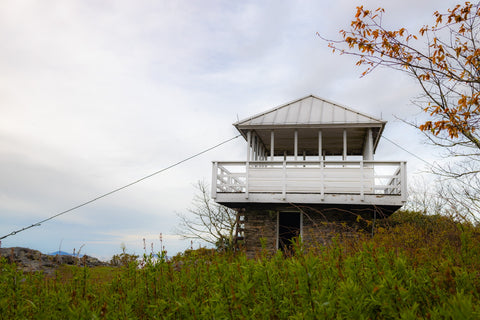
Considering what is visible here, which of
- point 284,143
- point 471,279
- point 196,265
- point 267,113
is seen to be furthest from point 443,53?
point 284,143

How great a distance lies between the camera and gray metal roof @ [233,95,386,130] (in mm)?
14414

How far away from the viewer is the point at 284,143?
A: 58.0 feet

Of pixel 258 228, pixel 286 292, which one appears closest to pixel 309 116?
pixel 258 228

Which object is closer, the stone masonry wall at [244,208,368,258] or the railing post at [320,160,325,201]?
the railing post at [320,160,325,201]

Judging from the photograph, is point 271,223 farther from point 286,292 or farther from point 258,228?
point 286,292

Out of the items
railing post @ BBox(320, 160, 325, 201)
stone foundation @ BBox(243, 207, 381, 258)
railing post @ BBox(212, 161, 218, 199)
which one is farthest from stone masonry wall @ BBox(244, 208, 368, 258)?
railing post @ BBox(212, 161, 218, 199)

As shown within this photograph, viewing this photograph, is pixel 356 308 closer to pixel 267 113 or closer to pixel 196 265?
pixel 196 265

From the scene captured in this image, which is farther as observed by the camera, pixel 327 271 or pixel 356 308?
pixel 327 271

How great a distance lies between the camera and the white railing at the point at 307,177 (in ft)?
43.1

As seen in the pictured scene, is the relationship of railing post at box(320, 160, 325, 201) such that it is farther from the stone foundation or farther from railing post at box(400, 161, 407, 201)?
railing post at box(400, 161, 407, 201)

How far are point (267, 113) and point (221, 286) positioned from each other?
41.8 ft

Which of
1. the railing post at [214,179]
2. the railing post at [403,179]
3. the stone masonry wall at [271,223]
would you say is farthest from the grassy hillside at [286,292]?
the stone masonry wall at [271,223]

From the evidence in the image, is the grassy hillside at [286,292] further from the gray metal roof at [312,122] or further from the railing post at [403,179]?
the gray metal roof at [312,122]

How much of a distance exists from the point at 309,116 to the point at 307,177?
2680mm
